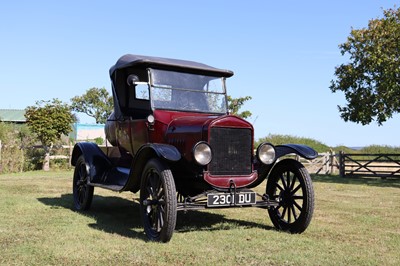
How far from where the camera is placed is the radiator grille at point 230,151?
5539mm

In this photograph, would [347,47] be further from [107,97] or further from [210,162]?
[107,97]

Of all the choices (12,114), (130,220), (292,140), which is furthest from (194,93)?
(12,114)

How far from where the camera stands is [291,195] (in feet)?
20.2

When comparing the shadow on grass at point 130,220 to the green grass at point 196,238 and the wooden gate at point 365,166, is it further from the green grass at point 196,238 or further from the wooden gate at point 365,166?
the wooden gate at point 365,166

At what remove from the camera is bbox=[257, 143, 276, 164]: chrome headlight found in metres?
5.73

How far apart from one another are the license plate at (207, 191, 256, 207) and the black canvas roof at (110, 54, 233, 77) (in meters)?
2.31

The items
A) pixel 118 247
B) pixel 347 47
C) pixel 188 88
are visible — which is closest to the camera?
pixel 118 247

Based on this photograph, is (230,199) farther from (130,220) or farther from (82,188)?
(82,188)

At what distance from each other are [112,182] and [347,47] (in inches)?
624

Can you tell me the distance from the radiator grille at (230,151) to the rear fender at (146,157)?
1.81 feet

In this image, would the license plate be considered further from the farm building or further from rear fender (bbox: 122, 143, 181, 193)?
the farm building

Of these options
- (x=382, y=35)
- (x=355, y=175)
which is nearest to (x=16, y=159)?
(x=355, y=175)

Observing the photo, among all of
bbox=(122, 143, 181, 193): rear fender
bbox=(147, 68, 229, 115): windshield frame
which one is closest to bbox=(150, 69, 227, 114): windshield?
bbox=(147, 68, 229, 115): windshield frame

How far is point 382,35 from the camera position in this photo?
18.3m
